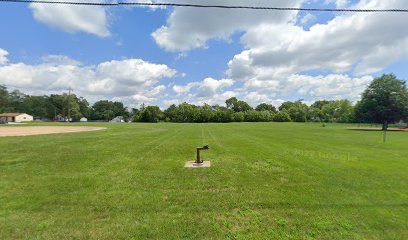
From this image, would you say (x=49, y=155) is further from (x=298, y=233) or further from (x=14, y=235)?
(x=298, y=233)

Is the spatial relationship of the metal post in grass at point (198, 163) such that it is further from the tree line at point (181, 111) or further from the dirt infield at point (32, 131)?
the tree line at point (181, 111)

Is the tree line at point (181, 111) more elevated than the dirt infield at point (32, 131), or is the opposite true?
the tree line at point (181, 111)

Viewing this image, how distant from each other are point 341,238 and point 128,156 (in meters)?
8.93

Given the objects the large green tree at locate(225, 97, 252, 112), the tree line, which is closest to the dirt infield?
the tree line

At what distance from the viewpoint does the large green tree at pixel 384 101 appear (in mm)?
47562

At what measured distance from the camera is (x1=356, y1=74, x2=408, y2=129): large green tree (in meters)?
47.6

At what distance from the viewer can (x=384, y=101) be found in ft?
161

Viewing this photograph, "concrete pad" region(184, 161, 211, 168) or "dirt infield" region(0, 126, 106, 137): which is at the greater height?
"concrete pad" region(184, 161, 211, 168)

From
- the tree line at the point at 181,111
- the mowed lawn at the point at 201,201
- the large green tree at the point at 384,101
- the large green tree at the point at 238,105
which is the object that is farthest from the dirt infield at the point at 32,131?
the large green tree at the point at 238,105

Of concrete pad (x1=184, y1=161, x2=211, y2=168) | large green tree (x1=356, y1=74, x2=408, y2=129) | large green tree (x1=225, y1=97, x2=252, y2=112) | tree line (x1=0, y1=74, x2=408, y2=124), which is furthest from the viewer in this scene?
large green tree (x1=225, y1=97, x2=252, y2=112)

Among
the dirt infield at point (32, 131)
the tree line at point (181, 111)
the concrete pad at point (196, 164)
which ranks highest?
the tree line at point (181, 111)

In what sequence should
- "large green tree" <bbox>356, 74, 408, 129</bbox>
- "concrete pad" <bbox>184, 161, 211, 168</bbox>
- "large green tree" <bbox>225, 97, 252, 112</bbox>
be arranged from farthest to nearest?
"large green tree" <bbox>225, 97, 252, 112</bbox> < "large green tree" <bbox>356, 74, 408, 129</bbox> < "concrete pad" <bbox>184, 161, 211, 168</bbox>

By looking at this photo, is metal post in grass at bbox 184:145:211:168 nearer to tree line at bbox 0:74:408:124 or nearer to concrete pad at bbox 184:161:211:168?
concrete pad at bbox 184:161:211:168

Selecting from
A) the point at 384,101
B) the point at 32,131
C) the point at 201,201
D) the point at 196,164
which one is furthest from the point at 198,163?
the point at 384,101
